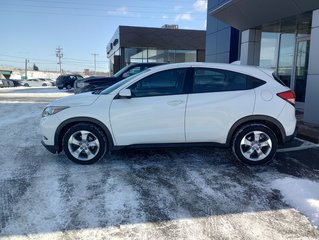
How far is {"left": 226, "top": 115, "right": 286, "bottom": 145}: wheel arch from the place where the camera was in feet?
16.2

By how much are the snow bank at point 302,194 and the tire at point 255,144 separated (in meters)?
0.64

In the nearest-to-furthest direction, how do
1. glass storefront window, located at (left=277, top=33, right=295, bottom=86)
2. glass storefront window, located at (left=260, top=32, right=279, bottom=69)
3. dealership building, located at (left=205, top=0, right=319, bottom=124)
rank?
1. dealership building, located at (left=205, top=0, right=319, bottom=124)
2. glass storefront window, located at (left=277, top=33, right=295, bottom=86)
3. glass storefront window, located at (left=260, top=32, right=279, bottom=69)

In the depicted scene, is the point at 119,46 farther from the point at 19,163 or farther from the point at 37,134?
the point at 19,163

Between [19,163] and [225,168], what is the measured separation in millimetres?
3560

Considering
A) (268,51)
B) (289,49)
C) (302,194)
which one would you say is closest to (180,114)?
(302,194)

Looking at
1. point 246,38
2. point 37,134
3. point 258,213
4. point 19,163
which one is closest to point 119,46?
point 246,38

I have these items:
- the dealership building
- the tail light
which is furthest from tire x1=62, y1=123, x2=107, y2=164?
the dealership building

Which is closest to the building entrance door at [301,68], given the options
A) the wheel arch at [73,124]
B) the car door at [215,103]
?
the car door at [215,103]

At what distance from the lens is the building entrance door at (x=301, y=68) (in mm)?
10414

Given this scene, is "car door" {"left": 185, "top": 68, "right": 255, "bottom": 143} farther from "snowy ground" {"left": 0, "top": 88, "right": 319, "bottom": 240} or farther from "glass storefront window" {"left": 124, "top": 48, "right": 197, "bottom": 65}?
"glass storefront window" {"left": 124, "top": 48, "right": 197, "bottom": 65}

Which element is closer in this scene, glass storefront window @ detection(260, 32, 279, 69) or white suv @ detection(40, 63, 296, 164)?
white suv @ detection(40, 63, 296, 164)

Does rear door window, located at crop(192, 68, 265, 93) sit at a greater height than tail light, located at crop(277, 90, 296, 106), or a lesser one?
greater

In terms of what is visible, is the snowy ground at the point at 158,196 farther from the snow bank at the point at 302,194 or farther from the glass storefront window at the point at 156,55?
the glass storefront window at the point at 156,55

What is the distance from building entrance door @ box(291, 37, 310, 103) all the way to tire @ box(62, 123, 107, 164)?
8.35 m
